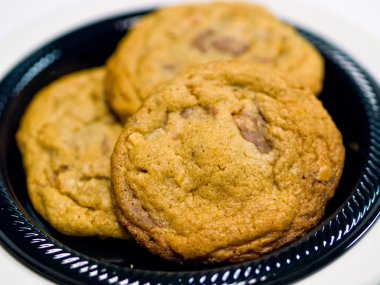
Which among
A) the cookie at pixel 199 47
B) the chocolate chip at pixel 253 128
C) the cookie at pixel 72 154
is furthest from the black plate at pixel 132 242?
the chocolate chip at pixel 253 128

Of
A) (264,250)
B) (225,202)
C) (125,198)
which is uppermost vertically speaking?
(125,198)

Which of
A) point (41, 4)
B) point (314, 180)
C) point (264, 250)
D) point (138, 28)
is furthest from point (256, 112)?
point (41, 4)

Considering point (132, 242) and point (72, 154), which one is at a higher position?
point (72, 154)

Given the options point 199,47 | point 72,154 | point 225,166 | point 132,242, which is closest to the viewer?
point 225,166

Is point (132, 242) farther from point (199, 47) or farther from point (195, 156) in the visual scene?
point (199, 47)

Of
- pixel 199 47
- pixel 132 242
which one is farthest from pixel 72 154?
pixel 199 47

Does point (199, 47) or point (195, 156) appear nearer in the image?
point (195, 156)

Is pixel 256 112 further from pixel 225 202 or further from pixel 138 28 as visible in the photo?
pixel 138 28
